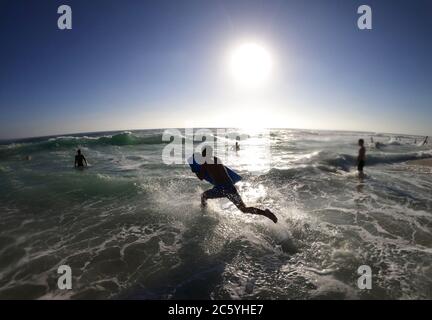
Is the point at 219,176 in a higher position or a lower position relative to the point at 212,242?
higher

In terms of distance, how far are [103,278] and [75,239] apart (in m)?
2.29

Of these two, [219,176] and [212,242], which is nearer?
[212,242]

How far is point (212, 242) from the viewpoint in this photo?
652 cm

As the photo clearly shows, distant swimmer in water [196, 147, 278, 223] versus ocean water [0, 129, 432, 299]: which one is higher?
distant swimmer in water [196, 147, 278, 223]

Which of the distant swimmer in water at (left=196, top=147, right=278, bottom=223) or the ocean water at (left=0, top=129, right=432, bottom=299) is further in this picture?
the distant swimmer in water at (left=196, top=147, right=278, bottom=223)

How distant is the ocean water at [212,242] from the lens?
4.73 metres

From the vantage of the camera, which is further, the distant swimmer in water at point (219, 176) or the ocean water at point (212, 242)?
the distant swimmer in water at point (219, 176)

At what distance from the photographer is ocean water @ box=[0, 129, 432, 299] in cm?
473

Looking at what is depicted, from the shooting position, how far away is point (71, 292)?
4648mm

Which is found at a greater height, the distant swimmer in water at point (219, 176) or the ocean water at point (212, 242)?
the distant swimmer in water at point (219, 176)
